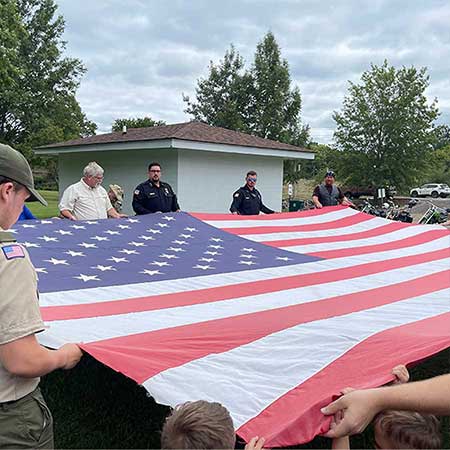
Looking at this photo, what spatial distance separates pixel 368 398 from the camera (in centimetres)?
120

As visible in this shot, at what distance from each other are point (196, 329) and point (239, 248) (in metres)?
2.07

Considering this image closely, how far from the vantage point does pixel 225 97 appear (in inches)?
1019

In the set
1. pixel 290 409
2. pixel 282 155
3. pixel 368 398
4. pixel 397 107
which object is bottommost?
pixel 290 409

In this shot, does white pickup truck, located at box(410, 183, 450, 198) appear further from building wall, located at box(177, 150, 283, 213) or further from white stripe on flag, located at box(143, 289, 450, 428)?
white stripe on flag, located at box(143, 289, 450, 428)

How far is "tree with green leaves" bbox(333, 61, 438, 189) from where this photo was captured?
2377 centimetres

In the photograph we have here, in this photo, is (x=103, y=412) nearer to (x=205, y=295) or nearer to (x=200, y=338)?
(x=205, y=295)

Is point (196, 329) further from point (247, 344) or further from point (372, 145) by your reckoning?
point (372, 145)

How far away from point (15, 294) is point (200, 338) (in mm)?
971

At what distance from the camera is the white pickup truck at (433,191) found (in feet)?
119

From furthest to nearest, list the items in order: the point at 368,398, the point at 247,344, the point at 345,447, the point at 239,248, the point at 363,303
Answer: the point at 239,248 < the point at 363,303 < the point at 247,344 < the point at 345,447 < the point at 368,398

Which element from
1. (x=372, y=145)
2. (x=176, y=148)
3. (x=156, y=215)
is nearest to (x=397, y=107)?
(x=372, y=145)

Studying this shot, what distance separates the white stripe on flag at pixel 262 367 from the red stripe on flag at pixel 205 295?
2.06 feet

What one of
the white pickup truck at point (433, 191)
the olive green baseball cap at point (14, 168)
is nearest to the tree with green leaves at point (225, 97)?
the white pickup truck at point (433, 191)

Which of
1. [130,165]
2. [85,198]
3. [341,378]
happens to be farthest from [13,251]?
[130,165]
